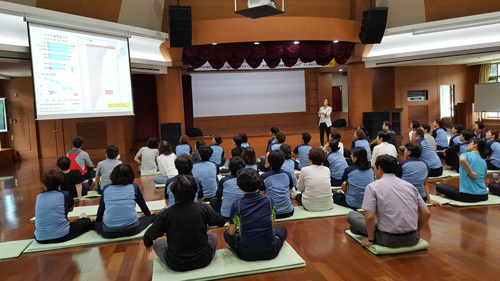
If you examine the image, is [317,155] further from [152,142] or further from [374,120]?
[374,120]

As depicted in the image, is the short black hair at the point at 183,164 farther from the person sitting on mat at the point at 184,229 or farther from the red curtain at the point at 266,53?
the red curtain at the point at 266,53

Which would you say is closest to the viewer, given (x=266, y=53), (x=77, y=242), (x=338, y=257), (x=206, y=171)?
(x=338, y=257)

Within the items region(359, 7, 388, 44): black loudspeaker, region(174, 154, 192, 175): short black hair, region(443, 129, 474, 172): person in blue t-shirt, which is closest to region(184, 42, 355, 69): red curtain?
region(359, 7, 388, 44): black loudspeaker

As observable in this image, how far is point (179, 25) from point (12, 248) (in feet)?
19.3

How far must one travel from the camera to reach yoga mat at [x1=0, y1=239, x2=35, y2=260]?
3.37m

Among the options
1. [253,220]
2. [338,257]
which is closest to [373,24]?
[338,257]

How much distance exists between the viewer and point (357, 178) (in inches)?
160

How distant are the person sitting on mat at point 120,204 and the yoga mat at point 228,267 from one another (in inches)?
28.6

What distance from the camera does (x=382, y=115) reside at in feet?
34.2

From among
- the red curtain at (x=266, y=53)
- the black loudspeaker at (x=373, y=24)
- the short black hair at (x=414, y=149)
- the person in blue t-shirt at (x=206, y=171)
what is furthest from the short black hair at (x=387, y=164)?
the red curtain at (x=266, y=53)

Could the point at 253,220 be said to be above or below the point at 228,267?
above

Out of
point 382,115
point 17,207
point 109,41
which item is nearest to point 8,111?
point 109,41

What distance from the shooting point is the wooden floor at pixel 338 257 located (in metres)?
2.73

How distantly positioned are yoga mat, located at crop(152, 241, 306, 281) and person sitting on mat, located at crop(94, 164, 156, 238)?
726mm
